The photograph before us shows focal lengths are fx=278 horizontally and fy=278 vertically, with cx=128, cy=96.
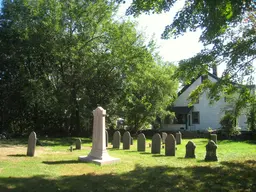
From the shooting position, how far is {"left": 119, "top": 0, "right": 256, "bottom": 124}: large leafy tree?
8.25 m

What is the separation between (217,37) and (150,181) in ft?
20.7

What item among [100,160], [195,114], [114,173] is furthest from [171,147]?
[195,114]

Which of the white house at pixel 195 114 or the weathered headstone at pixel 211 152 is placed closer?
the weathered headstone at pixel 211 152

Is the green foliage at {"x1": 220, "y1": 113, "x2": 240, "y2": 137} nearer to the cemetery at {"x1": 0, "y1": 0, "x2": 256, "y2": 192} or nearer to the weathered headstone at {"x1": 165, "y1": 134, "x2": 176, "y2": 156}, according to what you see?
the cemetery at {"x1": 0, "y1": 0, "x2": 256, "y2": 192}

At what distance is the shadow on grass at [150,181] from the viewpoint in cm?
736

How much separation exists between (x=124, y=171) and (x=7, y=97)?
19978mm

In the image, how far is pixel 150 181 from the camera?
26.8ft

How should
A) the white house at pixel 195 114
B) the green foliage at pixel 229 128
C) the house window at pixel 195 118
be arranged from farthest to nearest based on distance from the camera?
the house window at pixel 195 118, the white house at pixel 195 114, the green foliage at pixel 229 128

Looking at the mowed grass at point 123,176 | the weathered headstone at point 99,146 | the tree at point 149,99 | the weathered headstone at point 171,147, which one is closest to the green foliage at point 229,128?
the tree at point 149,99

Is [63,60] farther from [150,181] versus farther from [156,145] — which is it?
[150,181]

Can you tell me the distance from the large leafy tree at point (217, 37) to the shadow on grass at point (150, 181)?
157 inches

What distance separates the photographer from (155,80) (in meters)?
32.9

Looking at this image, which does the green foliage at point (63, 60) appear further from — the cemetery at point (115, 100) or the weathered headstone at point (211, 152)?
the weathered headstone at point (211, 152)

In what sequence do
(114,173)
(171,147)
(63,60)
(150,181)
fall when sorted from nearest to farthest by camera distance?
(150,181), (114,173), (171,147), (63,60)
